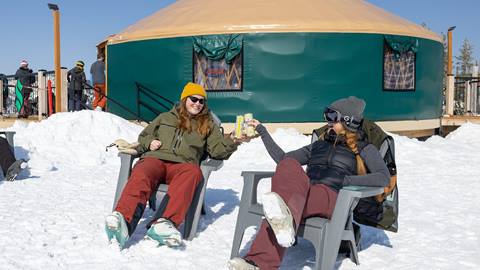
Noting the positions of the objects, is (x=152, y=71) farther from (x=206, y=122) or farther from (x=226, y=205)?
(x=206, y=122)

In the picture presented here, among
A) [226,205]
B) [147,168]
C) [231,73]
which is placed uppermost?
[231,73]

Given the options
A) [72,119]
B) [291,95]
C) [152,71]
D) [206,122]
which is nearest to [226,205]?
[206,122]

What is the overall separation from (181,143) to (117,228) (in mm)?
856

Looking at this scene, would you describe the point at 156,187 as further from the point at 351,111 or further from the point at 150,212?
the point at 351,111

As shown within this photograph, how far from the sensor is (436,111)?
1153 centimetres

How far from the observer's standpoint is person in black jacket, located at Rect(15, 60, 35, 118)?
1084 cm

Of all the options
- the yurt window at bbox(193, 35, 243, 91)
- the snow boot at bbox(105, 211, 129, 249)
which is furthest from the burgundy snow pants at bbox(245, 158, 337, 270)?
the yurt window at bbox(193, 35, 243, 91)

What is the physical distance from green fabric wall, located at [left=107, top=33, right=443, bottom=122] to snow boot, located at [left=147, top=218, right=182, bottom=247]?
6.47 metres

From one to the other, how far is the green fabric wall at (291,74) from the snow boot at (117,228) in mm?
6562

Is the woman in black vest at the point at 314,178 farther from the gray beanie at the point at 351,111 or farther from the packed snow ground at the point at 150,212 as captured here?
the packed snow ground at the point at 150,212

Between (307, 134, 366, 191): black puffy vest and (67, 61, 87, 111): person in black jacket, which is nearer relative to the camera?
(307, 134, 366, 191): black puffy vest

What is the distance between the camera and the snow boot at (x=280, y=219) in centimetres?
246

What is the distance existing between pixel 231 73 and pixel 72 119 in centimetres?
300

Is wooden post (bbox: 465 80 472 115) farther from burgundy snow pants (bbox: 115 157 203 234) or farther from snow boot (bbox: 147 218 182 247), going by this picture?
snow boot (bbox: 147 218 182 247)
